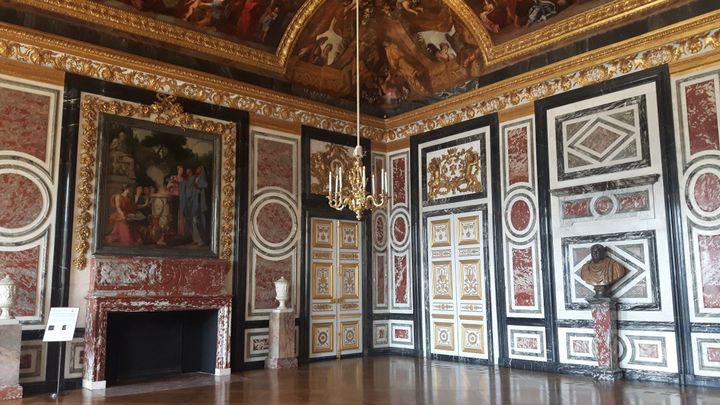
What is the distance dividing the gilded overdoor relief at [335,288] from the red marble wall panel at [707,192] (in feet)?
20.6

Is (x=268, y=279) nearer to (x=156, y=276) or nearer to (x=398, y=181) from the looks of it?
(x=156, y=276)

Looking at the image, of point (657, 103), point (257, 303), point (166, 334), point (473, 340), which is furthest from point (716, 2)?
point (166, 334)

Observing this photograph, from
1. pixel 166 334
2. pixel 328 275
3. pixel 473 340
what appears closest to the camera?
pixel 166 334

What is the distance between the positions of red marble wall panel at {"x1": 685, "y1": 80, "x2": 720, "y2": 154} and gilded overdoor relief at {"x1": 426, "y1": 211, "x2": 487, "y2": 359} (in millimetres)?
3794

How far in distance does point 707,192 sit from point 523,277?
10.2 ft

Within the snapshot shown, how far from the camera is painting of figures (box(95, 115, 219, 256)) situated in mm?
8836

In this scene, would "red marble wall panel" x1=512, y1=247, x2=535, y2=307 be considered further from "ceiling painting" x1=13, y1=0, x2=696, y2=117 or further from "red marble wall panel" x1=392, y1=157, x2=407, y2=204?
"ceiling painting" x1=13, y1=0, x2=696, y2=117

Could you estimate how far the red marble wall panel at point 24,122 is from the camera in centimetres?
806

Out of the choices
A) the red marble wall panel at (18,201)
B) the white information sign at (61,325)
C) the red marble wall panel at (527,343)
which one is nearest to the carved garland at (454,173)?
the red marble wall panel at (527,343)

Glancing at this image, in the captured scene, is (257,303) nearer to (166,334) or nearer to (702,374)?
(166,334)

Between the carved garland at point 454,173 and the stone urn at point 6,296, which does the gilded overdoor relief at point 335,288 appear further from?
the stone urn at point 6,296

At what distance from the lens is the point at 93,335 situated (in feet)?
26.6

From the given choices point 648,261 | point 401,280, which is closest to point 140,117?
point 401,280

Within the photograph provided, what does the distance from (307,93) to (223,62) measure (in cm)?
194
